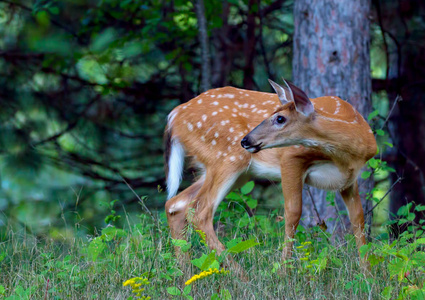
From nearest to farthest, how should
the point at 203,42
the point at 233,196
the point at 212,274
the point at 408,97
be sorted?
1. the point at 212,274
2. the point at 233,196
3. the point at 203,42
4. the point at 408,97

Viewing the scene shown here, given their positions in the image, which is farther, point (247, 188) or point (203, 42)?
point (203, 42)

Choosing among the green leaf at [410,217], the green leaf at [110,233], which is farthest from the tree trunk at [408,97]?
the green leaf at [110,233]

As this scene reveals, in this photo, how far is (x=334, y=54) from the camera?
550 centimetres

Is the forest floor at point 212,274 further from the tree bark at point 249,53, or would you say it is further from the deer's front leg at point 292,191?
the tree bark at point 249,53

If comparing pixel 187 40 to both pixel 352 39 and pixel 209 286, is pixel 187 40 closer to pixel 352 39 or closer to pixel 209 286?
pixel 352 39

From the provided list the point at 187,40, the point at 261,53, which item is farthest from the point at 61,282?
the point at 261,53

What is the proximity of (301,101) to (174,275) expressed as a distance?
134cm

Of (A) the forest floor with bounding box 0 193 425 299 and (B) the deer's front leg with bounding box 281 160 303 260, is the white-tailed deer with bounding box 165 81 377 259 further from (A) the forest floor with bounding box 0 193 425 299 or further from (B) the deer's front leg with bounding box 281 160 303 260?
(A) the forest floor with bounding box 0 193 425 299

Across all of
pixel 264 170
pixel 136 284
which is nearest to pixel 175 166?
pixel 264 170

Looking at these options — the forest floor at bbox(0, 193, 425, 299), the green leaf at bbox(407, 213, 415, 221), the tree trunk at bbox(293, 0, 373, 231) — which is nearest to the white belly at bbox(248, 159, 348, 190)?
the forest floor at bbox(0, 193, 425, 299)

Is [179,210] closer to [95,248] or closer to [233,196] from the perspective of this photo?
[233,196]

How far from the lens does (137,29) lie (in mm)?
7133

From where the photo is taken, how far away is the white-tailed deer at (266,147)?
4016mm

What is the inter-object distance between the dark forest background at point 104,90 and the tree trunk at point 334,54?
3.88ft
